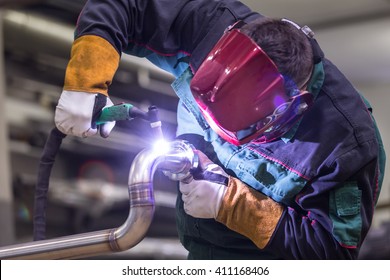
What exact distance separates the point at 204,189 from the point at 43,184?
0.29 m

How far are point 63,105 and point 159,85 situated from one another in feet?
6.13

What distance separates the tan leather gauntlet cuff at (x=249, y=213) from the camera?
1.13 metres

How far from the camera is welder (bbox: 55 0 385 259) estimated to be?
1058 millimetres

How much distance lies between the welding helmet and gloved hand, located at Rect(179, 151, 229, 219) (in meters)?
0.09

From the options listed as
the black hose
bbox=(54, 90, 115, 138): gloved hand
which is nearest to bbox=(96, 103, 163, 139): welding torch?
bbox=(54, 90, 115, 138): gloved hand

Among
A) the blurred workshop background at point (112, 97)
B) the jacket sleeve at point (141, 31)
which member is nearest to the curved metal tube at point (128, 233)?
the jacket sleeve at point (141, 31)

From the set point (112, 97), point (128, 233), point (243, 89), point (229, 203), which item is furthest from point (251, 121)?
point (112, 97)

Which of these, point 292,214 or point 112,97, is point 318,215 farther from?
A: point 112,97

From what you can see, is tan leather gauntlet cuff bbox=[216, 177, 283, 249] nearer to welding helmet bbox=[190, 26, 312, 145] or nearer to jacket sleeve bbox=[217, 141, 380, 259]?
jacket sleeve bbox=[217, 141, 380, 259]

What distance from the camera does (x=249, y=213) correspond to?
3.72 feet

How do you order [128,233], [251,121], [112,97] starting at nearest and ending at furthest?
[128,233] < [251,121] < [112,97]

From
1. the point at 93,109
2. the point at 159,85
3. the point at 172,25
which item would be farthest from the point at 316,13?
the point at 93,109

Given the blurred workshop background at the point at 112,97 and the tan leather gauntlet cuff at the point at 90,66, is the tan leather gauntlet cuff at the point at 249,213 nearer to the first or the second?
the tan leather gauntlet cuff at the point at 90,66
